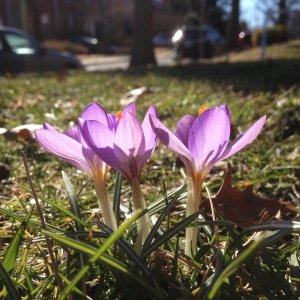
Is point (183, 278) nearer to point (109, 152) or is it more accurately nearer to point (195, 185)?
point (195, 185)

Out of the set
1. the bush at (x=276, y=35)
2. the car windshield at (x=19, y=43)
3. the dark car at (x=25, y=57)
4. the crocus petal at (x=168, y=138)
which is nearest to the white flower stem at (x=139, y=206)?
the crocus petal at (x=168, y=138)

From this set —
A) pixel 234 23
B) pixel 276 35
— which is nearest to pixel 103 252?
pixel 234 23

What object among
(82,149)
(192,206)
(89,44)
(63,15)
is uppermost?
(63,15)

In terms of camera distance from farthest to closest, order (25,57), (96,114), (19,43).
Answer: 1. (19,43)
2. (25,57)
3. (96,114)

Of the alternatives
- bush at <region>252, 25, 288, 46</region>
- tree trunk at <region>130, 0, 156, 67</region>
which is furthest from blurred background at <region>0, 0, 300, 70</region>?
tree trunk at <region>130, 0, 156, 67</region>

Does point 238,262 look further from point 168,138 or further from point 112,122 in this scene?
point 112,122

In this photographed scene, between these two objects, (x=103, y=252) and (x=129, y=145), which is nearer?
(x=103, y=252)
